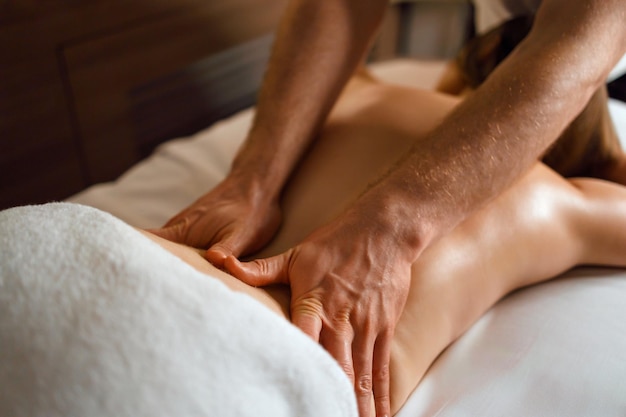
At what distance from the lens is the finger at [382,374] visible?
2.55 feet

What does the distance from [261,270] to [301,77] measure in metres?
0.47

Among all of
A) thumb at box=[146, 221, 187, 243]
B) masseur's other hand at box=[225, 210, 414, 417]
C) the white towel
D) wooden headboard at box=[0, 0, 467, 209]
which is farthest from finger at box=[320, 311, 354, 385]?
wooden headboard at box=[0, 0, 467, 209]

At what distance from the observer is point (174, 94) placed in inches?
75.7

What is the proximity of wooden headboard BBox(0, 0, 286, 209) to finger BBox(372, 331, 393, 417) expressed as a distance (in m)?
1.19

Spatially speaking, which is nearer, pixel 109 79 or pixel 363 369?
pixel 363 369

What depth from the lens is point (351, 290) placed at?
0.80 meters

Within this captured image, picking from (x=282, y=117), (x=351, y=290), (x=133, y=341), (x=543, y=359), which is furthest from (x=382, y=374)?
(x=282, y=117)

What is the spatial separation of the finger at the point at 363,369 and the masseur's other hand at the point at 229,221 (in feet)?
0.69

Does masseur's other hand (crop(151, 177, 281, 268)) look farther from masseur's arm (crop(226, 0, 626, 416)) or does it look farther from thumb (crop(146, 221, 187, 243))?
masseur's arm (crop(226, 0, 626, 416))

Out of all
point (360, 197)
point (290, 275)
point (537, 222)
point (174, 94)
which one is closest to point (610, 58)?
point (537, 222)

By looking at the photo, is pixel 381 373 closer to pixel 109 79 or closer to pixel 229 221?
pixel 229 221

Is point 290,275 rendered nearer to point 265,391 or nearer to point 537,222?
point 265,391

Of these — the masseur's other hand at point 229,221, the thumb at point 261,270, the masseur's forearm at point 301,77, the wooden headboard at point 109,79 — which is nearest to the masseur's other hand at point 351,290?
the thumb at point 261,270

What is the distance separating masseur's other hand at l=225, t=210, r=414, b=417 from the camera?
2.48 ft
